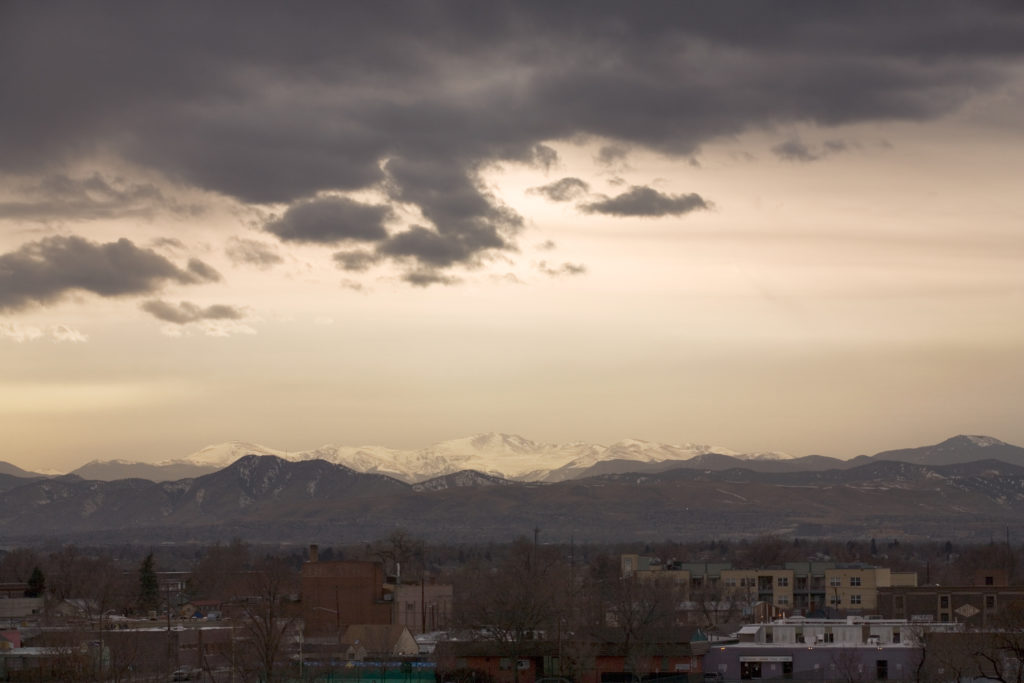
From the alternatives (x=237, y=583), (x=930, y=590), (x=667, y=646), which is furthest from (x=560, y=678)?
(x=237, y=583)

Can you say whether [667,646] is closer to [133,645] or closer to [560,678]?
[560,678]

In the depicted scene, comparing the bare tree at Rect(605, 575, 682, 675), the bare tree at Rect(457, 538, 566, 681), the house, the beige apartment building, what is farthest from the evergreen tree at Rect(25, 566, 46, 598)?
the beige apartment building

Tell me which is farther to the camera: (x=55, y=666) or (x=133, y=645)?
(x=133, y=645)

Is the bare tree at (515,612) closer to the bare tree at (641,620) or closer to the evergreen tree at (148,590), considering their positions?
the bare tree at (641,620)

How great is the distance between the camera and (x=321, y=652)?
109 metres

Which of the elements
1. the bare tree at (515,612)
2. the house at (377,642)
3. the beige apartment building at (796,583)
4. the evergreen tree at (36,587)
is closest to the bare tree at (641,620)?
the bare tree at (515,612)

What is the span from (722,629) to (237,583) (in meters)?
70.3

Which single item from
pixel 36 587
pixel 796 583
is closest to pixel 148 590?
pixel 36 587

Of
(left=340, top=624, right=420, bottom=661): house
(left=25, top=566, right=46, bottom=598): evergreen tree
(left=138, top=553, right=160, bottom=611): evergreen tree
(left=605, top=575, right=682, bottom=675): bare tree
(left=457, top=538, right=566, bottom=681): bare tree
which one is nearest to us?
(left=605, top=575, right=682, bottom=675): bare tree

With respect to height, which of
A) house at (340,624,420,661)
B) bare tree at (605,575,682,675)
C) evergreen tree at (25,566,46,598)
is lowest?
house at (340,624,420,661)

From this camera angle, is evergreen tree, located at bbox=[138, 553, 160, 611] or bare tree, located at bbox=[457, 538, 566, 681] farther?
evergreen tree, located at bbox=[138, 553, 160, 611]

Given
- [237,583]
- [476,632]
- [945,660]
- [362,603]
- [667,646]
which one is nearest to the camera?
[945,660]

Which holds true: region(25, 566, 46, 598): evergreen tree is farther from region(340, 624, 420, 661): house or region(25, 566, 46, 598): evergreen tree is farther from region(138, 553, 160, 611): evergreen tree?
region(340, 624, 420, 661): house

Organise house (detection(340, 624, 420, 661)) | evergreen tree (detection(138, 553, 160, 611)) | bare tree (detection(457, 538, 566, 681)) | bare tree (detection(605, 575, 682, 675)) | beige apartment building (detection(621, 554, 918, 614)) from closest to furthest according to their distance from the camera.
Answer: bare tree (detection(605, 575, 682, 675)), bare tree (detection(457, 538, 566, 681)), house (detection(340, 624, 420, 661)), evergreen tree (detection(138, 553, 160, 611)), beige apartment building (detection(621, 554, 918, 614))
